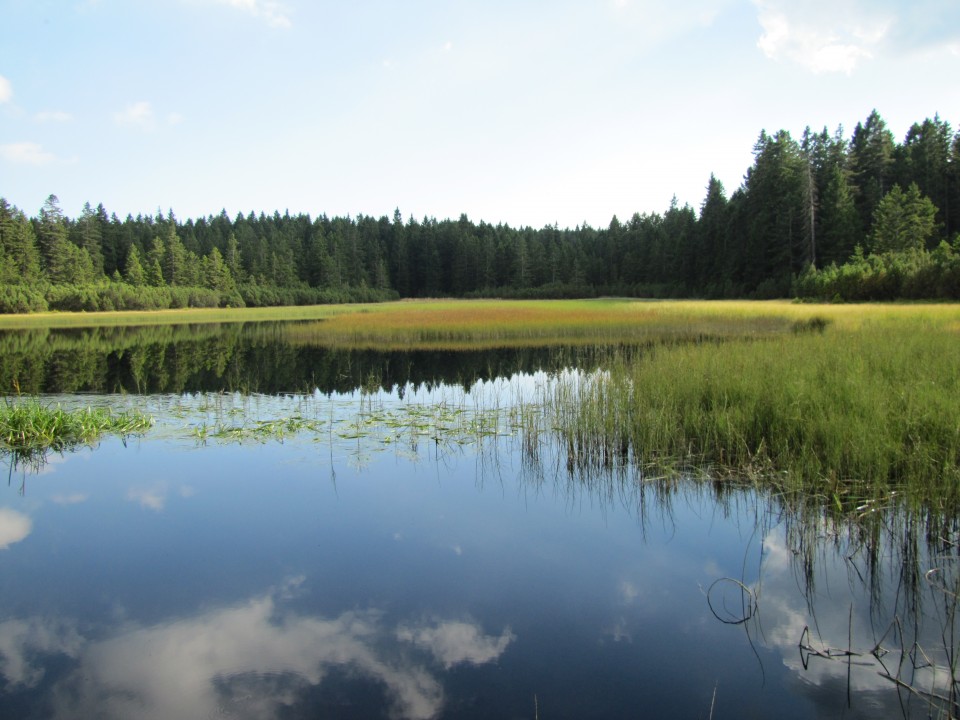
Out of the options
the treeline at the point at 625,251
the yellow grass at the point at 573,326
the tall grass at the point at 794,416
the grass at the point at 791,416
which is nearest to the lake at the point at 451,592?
the grass at the point at 791,416

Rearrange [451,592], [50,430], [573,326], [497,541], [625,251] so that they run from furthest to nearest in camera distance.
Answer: [625,251] → [573,326] → [50,430] → [497,541] → [451,592]

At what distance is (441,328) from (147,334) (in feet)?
52.2

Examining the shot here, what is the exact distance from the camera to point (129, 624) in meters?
4.61

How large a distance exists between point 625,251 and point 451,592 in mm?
91570

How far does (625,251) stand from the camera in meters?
92.3

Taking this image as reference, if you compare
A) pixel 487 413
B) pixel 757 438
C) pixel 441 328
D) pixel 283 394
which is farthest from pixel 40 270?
pixel 757 438

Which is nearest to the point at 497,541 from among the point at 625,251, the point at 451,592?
the point at 451,592

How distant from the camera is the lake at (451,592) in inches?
149

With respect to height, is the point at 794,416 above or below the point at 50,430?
above

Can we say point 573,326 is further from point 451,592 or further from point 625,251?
point 625,251

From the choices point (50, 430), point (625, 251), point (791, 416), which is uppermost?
point (625, 251)

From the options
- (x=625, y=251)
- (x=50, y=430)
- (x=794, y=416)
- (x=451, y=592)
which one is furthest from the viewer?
(x=625, y=251)

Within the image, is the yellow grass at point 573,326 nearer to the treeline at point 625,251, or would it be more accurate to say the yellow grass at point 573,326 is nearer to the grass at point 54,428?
the treeline at point 625,251

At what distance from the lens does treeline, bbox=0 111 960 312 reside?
43.4 m
